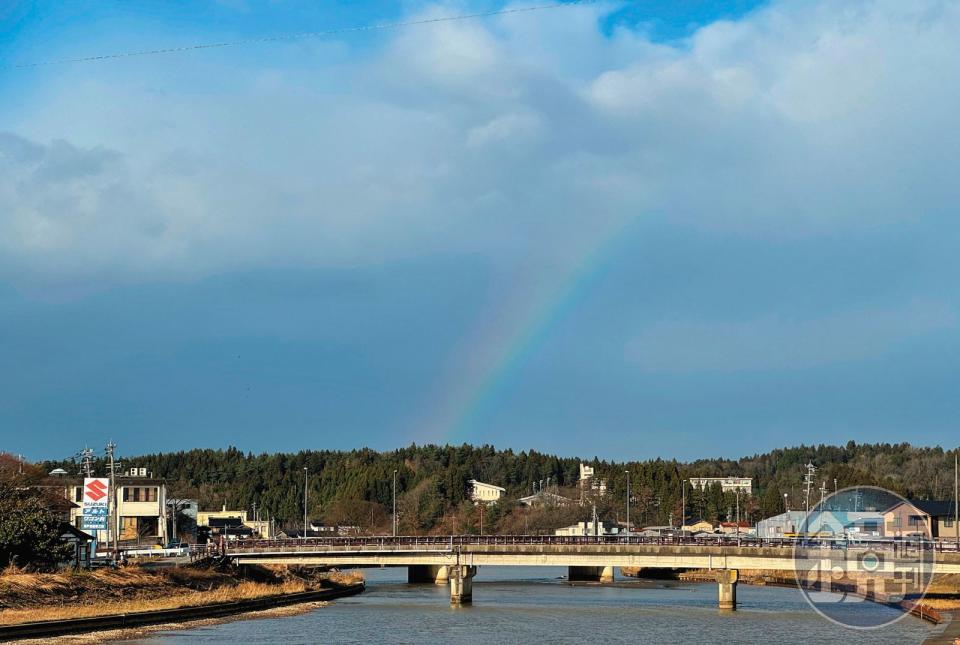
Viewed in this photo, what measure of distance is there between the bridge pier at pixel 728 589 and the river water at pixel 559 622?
172 cm

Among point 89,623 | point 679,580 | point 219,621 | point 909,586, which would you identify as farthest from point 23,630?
point 679,580

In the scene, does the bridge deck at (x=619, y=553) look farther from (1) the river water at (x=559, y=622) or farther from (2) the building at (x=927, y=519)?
(2) the building at (x=927, y=519)

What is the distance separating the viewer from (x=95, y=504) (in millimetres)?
100688

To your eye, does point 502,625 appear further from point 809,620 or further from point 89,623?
point 89,623

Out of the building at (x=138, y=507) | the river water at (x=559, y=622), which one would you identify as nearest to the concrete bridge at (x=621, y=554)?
the river water at (x=559, y=622)

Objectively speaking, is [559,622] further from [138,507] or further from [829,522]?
[829,522]

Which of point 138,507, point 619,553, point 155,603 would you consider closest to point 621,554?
point 619,553

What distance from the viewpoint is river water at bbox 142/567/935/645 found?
7688cm

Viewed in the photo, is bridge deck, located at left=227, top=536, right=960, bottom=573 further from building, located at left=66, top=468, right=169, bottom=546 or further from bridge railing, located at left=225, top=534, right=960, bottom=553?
Result: building, located at left=66, top=468, right=169, bottom=546

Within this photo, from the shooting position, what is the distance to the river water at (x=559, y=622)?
76.9 meters

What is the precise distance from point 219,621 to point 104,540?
312 feet

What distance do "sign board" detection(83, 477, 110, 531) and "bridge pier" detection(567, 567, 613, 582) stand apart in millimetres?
71267

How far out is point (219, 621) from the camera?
87875 mm

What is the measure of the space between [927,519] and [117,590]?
409ft
